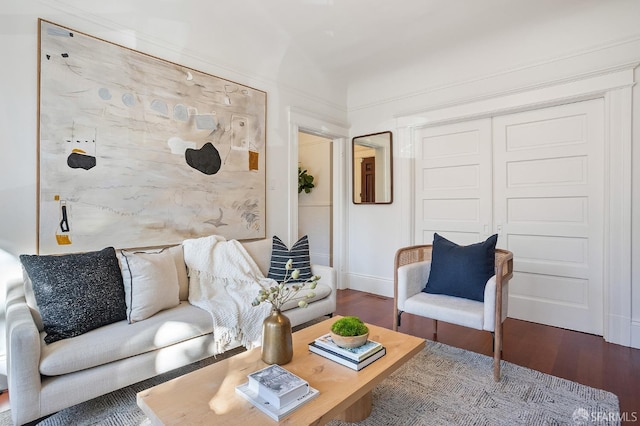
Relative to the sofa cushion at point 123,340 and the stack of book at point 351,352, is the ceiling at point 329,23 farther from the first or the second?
the stack of book at point 351,352

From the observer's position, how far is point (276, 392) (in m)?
1.24

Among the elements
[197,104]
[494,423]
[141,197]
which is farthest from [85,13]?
[494,423]

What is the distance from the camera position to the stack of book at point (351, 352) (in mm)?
1559

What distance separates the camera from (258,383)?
130 cm

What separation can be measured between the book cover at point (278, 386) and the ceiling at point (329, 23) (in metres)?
2.69

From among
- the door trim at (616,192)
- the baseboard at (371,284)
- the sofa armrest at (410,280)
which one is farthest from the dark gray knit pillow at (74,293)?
the door trim at (616,192)

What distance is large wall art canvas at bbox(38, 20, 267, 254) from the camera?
7.39ft

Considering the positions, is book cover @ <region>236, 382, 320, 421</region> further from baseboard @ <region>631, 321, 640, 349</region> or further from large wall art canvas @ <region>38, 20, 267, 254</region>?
baseboard @ <region>631, 321, 640, 349</region>

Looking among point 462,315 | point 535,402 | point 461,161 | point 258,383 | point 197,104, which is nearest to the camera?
point 258,383

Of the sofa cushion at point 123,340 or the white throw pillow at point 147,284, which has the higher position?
the white throw pillow at point 147,284

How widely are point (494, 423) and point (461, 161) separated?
8.94 feet

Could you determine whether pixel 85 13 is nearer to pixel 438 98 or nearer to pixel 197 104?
pixel 197 104

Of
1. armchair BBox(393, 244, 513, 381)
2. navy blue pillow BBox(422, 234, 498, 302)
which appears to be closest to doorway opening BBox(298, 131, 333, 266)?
armchair BBox(393, 244, 513, 381)

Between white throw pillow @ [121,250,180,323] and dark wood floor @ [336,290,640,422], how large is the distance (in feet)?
6.13
